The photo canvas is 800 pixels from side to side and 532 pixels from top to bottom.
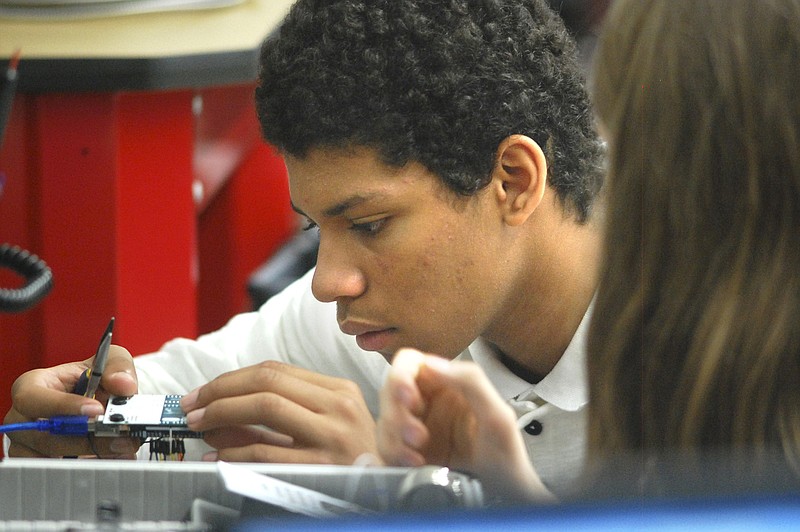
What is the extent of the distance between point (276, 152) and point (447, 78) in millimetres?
161

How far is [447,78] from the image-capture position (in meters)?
0.78

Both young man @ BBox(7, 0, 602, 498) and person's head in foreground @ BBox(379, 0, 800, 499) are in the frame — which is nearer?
person's head in foreground @ BBox(379, 0, 800, 499)

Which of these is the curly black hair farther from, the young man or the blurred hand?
the blurred hand

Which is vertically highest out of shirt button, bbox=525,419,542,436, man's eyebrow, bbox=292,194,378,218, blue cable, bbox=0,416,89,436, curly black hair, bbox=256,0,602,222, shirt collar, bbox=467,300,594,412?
curly black hair, bbox=256,0,602,222

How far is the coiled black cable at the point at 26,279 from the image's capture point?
992 mm

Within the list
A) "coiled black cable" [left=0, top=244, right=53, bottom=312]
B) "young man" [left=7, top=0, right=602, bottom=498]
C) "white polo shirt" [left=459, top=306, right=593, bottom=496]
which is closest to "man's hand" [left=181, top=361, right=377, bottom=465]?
"young man" [left=7, top=0, right=602, bottom=498]

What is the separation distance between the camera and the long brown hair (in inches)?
18.9

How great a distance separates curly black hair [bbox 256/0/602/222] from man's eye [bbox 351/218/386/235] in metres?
0.05

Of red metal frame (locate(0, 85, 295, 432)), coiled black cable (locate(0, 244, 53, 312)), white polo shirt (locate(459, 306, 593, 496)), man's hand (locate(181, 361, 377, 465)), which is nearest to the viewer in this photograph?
white polo shirt (locate(459, 306, 593, 496))

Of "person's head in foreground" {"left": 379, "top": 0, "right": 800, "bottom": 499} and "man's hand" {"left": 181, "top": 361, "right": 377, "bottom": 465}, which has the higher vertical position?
"person's head in foreground" {"left": 379, "top": 0, "right": 800, "bottom": 499}

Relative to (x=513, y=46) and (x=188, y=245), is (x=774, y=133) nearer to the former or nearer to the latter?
(x=513, y=46)

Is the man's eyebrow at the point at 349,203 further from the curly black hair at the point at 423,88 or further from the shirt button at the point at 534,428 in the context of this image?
the shirt button at the point at 534,428

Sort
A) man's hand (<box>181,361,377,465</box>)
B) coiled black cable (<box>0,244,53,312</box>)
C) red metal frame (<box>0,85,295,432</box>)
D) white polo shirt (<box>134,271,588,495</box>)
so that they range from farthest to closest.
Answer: red metal frame (<box>0,85,295,432</box>) < coiled black cable (<box>0,244,53,312</box>) < white polo shirt (<box>134,271,588,495</box>) < man's hand (<box>181,361,377,465</box>)

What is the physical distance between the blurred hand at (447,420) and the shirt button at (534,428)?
0.53 feet
